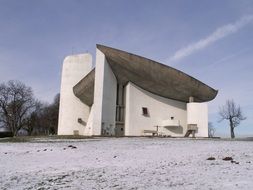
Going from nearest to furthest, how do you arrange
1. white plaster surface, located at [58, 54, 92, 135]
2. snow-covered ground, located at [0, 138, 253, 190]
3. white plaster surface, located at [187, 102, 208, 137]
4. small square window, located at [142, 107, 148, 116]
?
snow-covered ground, located at [0, 138, 253, 190] < white plaster surface, located at [187, 102, 208, 137] < small square window, located at [142, 107, 148, 116] < white plaster surface, located at [58, 54, 92, 135]

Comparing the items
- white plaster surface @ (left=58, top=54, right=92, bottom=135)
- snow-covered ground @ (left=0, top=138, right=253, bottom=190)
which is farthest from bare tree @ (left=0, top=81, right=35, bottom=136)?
snow-covered ground @ (left=0, top=138, right=253, bottom=190)

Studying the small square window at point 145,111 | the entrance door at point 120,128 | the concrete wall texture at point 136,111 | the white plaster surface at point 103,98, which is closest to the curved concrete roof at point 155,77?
the concrete wall texture at point 136,111

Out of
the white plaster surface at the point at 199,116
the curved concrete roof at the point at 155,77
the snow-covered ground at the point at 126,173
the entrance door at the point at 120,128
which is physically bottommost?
the snow-covered ground at the point at 126,173

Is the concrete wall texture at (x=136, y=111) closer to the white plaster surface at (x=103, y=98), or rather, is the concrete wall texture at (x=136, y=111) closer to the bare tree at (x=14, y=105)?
the white plaster surface at (x=103, y=98)

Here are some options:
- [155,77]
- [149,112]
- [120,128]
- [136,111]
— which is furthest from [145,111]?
[155,77]

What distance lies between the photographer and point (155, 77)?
110 ft

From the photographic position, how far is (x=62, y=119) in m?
42.2

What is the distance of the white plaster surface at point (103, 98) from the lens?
31017 millimetres

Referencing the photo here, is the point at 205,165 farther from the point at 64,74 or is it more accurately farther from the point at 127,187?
the point at 64,74

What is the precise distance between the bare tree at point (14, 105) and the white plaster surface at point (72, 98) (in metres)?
13.8

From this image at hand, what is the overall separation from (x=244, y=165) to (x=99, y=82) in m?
24.3

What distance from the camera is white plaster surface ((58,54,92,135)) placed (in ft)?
138

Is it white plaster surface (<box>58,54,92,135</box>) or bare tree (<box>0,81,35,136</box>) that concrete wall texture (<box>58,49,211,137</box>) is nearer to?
white plaster surface (<box>58,54,92,135</box>)

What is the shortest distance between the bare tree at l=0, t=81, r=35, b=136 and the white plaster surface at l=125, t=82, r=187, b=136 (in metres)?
25.3
